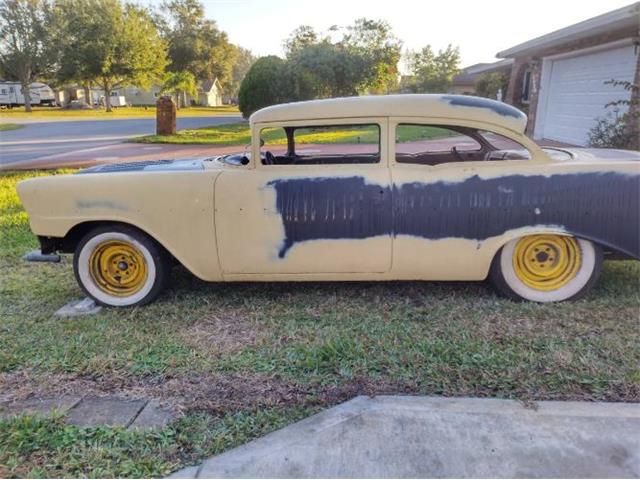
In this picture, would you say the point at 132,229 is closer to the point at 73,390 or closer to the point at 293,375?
the point at 73,390

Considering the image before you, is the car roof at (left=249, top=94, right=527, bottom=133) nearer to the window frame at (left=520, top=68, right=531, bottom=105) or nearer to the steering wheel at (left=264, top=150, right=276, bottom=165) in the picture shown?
the steering wheel at (left=264, top=150, right=276, bottom=165)

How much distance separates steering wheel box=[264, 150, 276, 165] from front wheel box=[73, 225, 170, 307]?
105 cm

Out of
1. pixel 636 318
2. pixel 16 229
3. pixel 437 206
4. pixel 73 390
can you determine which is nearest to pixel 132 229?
pixel 73 390

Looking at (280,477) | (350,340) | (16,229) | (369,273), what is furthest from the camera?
(16,229)

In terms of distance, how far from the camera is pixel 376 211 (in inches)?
134

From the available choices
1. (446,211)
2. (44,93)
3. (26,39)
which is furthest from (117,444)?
(44,93)

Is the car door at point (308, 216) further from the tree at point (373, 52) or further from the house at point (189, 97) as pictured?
the house at point (189, 97)

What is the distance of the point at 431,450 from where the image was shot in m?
2.15

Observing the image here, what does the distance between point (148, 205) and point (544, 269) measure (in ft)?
9.63

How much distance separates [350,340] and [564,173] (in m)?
1.86

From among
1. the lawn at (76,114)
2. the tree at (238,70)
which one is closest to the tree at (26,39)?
the lawn at (76,114)

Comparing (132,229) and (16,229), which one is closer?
(132,229)

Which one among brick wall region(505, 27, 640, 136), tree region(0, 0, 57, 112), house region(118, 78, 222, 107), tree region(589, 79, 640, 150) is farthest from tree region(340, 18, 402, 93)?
house region(118, 78, 222, 107)

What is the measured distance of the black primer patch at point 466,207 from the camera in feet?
10.9
